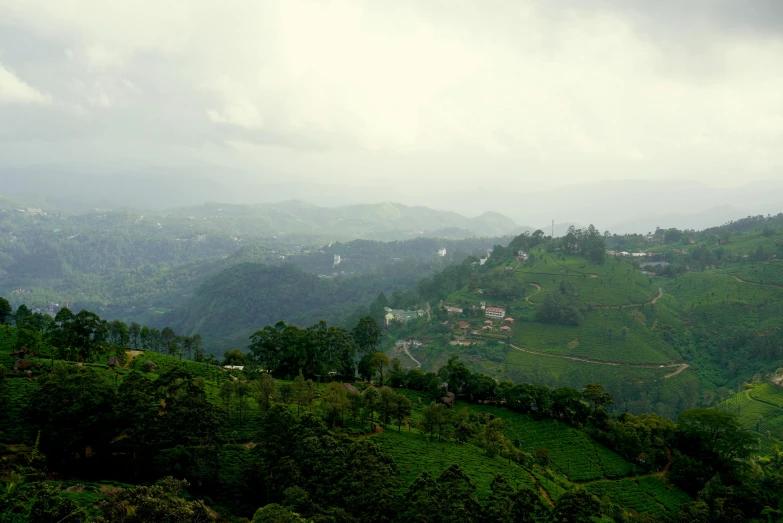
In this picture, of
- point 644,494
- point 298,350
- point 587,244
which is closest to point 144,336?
point 298,350

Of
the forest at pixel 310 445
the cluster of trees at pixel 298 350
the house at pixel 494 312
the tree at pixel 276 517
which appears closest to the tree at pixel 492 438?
the forest at pixel 310 445

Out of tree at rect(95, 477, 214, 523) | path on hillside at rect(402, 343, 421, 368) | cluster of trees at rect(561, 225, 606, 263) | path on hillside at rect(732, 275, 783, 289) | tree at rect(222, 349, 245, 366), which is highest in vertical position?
cluster of trees at rect(561, 225, 606, 263)

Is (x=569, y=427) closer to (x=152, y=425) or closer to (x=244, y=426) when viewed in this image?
(x=244, y=426)

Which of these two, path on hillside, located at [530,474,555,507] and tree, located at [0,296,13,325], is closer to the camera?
path on hillside, located at [530,474,555,507]

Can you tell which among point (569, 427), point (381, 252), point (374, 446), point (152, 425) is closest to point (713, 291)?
point (569, 427)

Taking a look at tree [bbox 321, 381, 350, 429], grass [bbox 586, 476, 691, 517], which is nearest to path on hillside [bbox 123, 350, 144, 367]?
tree [bbox 321, 381, 350, 429]

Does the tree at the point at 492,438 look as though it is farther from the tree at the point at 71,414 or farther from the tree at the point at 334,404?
the tree at the point at 71,414

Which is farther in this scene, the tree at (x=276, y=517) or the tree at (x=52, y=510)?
the tree at (x=276, y=517)

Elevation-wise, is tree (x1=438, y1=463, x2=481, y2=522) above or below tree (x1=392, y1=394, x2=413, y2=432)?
above

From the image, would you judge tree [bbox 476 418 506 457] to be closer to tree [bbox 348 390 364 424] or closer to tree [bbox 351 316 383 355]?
tree [bbox 348 390 364 424]

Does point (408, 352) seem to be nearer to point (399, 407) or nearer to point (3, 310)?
point (399, 407)
